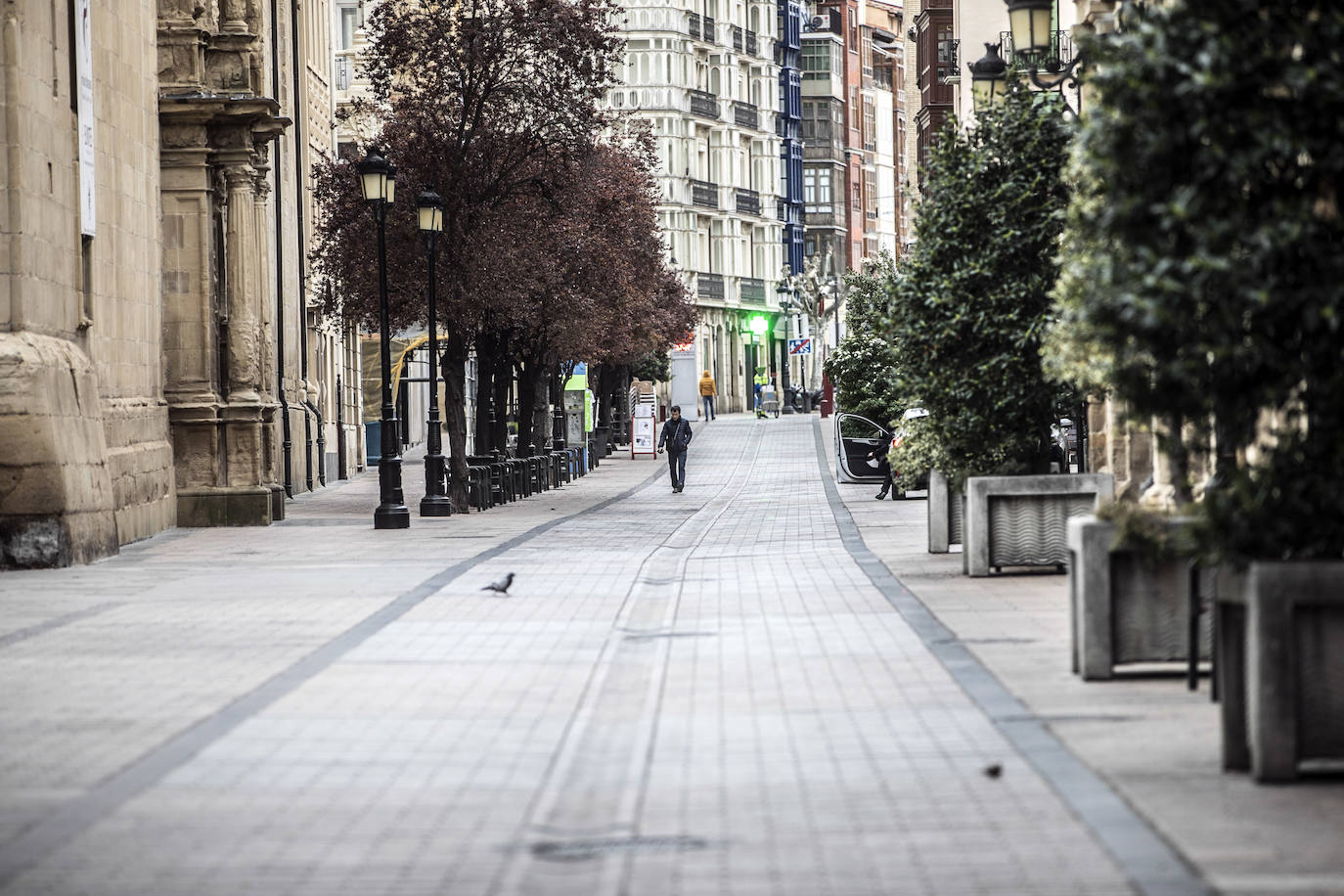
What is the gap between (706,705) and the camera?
421 inches

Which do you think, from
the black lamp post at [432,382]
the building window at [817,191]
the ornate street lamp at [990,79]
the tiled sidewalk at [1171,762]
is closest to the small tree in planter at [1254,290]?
the tiled sidewalk at [1171,762]

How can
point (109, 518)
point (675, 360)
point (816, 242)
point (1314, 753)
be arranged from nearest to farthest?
1. point (1314, 753)
2. point (109, 518)
3. point (675, 360)
4. point (816, 242)

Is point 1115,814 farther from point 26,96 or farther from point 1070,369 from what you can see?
point 26,96

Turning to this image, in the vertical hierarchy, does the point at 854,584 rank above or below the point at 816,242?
below

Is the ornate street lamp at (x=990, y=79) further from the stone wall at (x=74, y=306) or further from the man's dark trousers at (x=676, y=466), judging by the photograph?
the man's dark trousers at (x=676, y=466)

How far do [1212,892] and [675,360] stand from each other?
86575mm

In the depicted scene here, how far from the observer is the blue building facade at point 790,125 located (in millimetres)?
113312

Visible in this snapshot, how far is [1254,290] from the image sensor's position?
26.8 feet

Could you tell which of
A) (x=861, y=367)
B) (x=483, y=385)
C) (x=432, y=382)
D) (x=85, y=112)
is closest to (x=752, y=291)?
(x=861, y=367)

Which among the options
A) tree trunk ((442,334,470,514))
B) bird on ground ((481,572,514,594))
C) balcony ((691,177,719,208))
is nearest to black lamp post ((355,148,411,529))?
tree trunk ((442,334,470,514))

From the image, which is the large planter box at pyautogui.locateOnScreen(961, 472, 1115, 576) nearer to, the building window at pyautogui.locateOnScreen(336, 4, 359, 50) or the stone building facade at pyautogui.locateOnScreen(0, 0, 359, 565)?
the stone building facade at pyautogui.locateOnScreen(0, 0, 359, 565)

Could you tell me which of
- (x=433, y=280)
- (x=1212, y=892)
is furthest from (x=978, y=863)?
(x=433, y=280)

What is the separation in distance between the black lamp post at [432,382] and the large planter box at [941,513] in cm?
1191

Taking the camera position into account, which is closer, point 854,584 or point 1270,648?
point 1270,648
